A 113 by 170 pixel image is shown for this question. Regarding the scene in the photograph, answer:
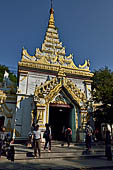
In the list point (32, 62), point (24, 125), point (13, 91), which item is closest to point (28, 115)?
point (24, 125)

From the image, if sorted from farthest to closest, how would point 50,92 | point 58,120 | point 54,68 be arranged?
point 58,120
point 54,68
point 50,92

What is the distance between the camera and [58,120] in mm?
17141

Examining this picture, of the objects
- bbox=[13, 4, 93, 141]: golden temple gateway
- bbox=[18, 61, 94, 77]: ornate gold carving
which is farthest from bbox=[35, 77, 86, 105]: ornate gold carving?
bbox=[18, 61, 94, 77]: ornate gold carving

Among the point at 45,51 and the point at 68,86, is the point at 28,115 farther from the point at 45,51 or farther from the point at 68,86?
the point at 45,51

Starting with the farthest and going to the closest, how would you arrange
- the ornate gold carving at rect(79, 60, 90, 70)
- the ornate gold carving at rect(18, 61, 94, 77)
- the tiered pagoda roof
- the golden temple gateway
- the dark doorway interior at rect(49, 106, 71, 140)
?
the ornate gold carving at rect(79, 60, 90, 70)
the tiered pagoda roof
the dark doorway interior at rect(49, 106, 71, 140)
the ornate gold carving at rect(18, 61, 94, 77)
the golden temple gateway

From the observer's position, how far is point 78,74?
17.4 metres

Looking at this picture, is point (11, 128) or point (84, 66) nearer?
point (11, 128)

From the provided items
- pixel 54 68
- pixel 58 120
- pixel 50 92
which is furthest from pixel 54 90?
pixel 58 120

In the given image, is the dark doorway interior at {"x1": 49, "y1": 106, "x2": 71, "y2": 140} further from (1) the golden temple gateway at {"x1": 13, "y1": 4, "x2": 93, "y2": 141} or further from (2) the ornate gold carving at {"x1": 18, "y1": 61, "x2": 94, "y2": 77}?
(2) the ornate gold carving at {"x1": 18, "y1": 61, "x2": 94, "y2": 77}

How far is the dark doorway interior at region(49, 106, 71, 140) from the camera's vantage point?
16.0 metres

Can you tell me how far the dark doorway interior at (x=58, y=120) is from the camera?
52.4ft

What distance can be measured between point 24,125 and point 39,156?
6.33 metres

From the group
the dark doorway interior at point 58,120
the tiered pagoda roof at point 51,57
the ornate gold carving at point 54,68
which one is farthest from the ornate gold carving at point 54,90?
the tiered pagoda roof at point 51,57

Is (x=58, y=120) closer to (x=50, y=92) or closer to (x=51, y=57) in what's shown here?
(x=50, y=92)
